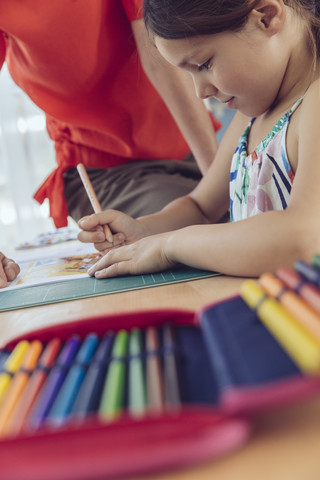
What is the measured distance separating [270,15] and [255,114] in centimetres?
18

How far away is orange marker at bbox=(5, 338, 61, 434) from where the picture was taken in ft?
0.83

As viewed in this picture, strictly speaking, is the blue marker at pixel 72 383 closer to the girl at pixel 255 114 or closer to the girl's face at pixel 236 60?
the girl at pixel 255 114

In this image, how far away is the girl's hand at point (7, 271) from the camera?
2.45ft

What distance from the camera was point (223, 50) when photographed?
2.12 ft

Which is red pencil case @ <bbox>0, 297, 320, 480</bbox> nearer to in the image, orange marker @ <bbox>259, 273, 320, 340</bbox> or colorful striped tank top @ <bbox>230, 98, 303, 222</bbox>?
orange marker @ <bbox>259, 273, 320, 340</bbox>

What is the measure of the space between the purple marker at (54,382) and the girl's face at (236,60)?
1.55 feet

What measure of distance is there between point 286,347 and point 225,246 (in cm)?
31

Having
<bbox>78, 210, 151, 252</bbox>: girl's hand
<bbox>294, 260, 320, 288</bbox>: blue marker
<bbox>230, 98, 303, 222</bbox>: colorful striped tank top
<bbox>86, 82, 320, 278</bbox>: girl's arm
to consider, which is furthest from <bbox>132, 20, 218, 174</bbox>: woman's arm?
<bbox>294, 260, 320, 288</bbox>: blue marker

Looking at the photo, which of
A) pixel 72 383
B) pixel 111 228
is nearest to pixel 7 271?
pixel 111 228

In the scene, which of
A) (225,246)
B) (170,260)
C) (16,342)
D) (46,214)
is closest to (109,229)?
(170,260)

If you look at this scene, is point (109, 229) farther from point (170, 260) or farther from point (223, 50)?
point (223, 50)

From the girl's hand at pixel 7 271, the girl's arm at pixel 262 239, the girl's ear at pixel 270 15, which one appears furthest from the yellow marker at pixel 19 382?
the girl's ear at pixel 270 15

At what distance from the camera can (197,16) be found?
622 millimetres

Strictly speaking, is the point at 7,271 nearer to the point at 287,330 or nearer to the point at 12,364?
the point at 12,364
